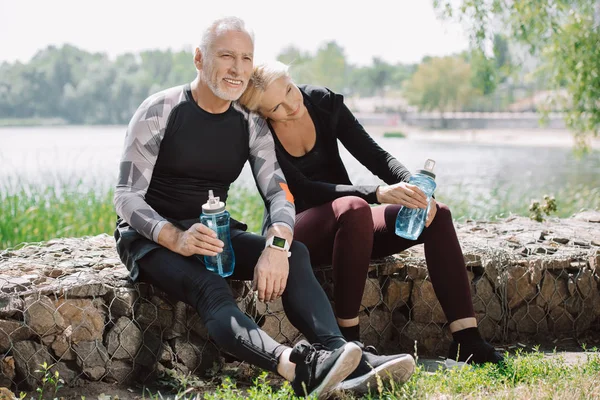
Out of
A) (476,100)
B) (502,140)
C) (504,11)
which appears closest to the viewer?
(504,11)

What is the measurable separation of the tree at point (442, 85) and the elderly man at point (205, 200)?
55579 millimetres

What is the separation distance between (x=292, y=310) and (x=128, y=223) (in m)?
0.63

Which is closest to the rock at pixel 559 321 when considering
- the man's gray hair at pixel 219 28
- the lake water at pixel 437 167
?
the man's gray hair at pixel 219 28

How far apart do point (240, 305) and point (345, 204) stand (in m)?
0.56

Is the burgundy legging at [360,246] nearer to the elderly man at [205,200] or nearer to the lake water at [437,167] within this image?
the elderly man at [205,200]

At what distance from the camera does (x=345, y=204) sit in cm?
269

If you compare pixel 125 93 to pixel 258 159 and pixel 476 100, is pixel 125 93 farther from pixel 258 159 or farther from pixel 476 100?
pixel 258 159

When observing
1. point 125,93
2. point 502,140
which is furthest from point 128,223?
point 125,93

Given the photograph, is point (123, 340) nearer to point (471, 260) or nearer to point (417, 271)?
point (417, 271)

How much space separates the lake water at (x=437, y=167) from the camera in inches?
262

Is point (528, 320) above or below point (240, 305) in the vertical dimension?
below

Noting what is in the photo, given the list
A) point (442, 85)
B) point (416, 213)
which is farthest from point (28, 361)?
point (442, 85)

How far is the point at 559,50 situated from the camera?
734 cm

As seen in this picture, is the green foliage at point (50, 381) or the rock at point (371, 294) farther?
the rock at point (371, 294)
